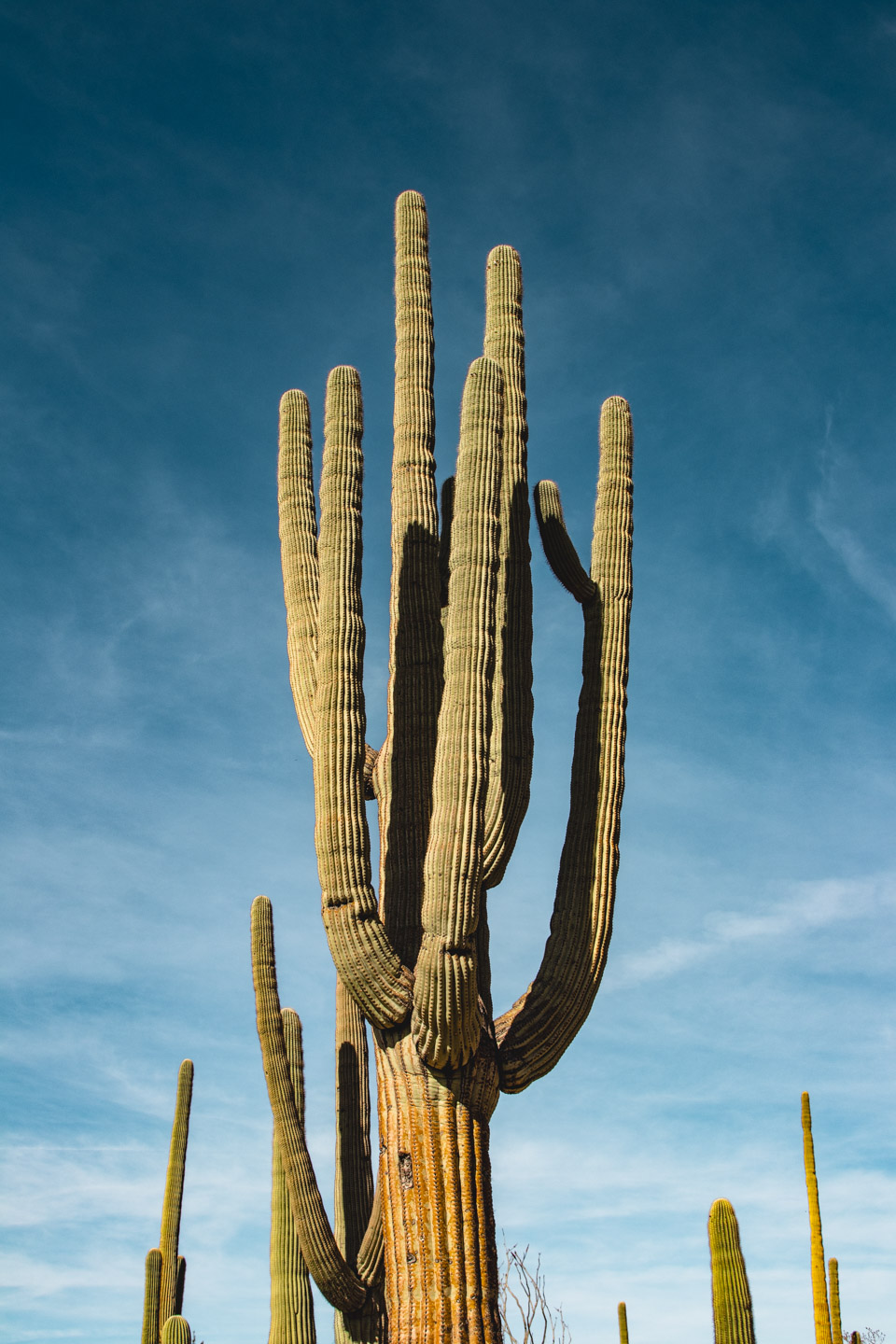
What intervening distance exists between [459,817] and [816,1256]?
2379mm

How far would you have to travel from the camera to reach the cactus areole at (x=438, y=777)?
18.4ft

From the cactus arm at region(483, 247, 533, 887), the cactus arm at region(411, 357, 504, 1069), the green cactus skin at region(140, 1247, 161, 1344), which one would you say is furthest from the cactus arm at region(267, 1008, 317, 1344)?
the cactus arm at region(483, 247, 533, 887)

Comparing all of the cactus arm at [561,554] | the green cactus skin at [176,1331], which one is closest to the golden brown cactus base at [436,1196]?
the green cactus skin at [176,1331]

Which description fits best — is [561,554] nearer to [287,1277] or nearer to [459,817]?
[459,817]

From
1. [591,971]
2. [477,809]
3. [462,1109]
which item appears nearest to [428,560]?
[477,809]

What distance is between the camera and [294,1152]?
22.1 feet

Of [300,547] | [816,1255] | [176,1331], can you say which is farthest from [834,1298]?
[300,547]

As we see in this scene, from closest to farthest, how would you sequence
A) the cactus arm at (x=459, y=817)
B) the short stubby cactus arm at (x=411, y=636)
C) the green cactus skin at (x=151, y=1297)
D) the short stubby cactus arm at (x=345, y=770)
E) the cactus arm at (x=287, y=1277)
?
the cactus arm at (x=459, y=817) < the short stubby cactus arm at (x=345, y=770) < the short stubby cactus arm at (x=411, y=636) < the cactus arm at (x=287, y=1277) < the green cactus skin at (x=151, y=1297)

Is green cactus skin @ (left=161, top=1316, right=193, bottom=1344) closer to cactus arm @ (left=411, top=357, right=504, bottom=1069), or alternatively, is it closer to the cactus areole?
the cactus areole

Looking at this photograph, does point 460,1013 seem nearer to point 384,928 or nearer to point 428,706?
point 384,928

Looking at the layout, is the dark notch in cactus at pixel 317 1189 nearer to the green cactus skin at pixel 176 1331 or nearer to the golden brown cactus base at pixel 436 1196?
the golden brown cactus base at pixel 436 1196

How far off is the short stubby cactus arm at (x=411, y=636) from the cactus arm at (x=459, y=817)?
56 centimetres

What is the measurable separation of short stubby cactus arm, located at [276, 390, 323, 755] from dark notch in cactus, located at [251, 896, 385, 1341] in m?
1.40

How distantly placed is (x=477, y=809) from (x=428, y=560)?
66.7 inches
